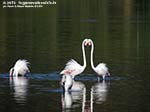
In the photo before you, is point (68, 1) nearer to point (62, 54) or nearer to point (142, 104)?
point (62, 54)

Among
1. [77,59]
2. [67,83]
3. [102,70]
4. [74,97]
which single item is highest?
[77,59]

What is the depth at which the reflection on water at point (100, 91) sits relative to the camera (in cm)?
2433

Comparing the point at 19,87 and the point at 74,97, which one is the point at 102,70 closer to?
the point at 19,87

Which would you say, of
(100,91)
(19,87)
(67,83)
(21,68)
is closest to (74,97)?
(67,83)

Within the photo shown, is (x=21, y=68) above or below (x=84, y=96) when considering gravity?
above

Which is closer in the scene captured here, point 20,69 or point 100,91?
point 100,91

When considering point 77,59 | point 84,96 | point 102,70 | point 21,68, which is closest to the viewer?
point 84,96

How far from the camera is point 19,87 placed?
27.0 m

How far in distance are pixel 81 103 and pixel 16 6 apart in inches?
2802

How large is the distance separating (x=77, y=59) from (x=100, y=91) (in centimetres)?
1064

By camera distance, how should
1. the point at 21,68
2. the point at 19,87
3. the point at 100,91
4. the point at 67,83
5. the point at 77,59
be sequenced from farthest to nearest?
the point at 77,59 < the point at 21,68 < the point at 19,87 < the point at 100,91 < the point at 67,83

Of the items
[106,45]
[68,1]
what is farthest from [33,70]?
[68,1]

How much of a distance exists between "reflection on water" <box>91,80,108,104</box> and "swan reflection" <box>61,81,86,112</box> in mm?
392

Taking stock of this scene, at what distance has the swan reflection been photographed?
23139 millimetres
